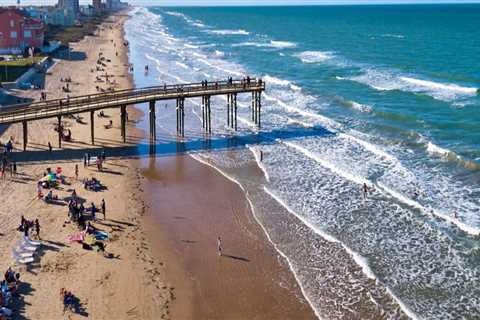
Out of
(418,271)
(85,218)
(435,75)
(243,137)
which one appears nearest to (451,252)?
(418,271)

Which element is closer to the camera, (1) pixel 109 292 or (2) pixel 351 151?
(1) pixel 109 292

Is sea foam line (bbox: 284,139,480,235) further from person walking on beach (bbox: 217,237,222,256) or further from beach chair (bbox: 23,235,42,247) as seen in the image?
beach chair (bbox: 23,235,42,247)

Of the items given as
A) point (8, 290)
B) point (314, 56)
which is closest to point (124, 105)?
point (8, 290)

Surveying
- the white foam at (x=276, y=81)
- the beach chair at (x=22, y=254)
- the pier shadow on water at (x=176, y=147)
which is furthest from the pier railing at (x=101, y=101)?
the white foam at (x=276, y=81)

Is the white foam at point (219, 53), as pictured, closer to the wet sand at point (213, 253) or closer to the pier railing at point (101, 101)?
the pier railing at point (101, 101)

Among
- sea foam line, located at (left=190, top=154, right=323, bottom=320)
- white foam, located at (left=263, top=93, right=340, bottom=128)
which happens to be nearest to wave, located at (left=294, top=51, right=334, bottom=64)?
white foam, located at (left=263, top=93, right=340, bottom=128)

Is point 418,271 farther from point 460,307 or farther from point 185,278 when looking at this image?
point 185,278
